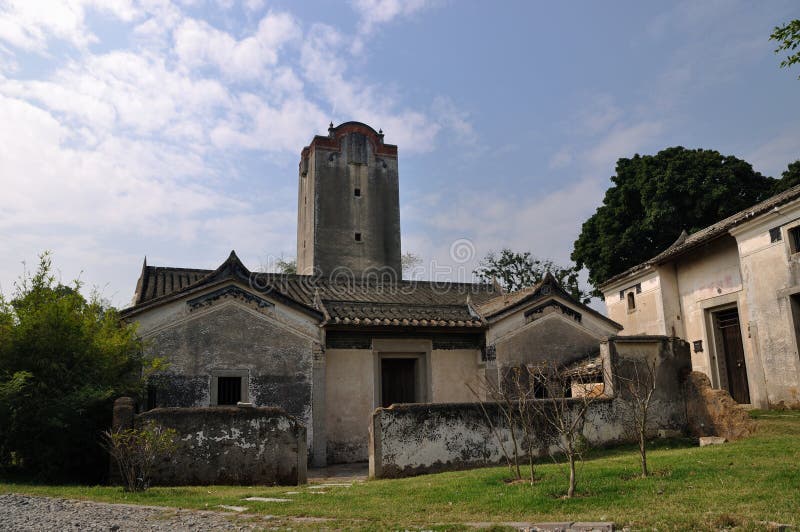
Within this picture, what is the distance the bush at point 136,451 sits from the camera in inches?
356

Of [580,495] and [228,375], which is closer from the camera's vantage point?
[580,495]

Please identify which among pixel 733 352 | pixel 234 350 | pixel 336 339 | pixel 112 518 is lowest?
pixel 112 518

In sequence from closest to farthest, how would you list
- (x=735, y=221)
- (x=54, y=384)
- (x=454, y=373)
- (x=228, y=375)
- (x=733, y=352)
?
(x=54, y=384) → (x=228, y=375) → (x=735, y=221) → (x=454, y=373) → (x=733, y=352)

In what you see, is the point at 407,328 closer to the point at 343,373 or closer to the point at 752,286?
the point at 343,373

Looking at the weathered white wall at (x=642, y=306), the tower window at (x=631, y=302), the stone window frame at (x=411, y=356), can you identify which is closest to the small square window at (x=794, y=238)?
the weathered white wall at (x=642, y=306)

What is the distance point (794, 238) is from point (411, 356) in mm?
9793

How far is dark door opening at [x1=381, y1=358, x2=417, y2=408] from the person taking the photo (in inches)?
630

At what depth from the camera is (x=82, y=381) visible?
10703 millimetres

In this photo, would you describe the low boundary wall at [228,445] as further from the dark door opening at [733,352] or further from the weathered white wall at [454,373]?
the dark door opening at [733,352]

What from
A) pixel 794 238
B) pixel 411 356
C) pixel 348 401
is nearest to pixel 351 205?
pixel 411 356

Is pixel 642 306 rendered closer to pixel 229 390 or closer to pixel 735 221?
pixel 735 221

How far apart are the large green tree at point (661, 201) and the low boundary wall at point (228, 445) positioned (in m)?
19.4

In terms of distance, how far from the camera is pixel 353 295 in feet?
60.7

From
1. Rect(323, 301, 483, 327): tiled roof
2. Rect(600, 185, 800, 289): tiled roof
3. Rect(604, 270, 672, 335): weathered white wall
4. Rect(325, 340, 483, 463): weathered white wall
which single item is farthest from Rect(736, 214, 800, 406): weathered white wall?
Rect(325, 340, 483, 463): weathered white wall
